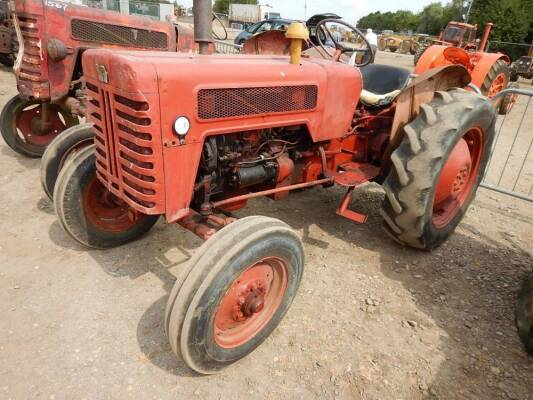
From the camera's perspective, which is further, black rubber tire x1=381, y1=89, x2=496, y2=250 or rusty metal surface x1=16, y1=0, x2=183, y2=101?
rusty metal surface x1=16, y1=0, x2=183, y2=101

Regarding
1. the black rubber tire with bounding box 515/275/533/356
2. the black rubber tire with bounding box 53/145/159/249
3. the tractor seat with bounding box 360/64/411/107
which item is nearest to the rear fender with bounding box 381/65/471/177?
the tractor seat with bounding box 360/64/411/107

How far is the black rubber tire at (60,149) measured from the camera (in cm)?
334

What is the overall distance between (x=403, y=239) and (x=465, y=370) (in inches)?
44.0

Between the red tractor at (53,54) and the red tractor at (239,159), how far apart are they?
6.97 feet

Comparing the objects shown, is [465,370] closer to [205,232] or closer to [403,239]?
[403,239]

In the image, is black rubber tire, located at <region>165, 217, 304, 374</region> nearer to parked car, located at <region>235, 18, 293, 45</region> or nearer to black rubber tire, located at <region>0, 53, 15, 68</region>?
black rubber tire, located at <region>0, 53, 15, 68</region>

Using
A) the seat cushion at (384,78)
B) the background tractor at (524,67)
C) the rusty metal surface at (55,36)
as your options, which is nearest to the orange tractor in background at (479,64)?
A: the seat cushion at (384,78)

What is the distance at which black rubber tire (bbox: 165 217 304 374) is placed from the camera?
191cm

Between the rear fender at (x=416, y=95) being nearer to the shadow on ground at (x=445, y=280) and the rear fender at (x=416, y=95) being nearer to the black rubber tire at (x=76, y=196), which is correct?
the shadow on ground at (x=445, y=280)

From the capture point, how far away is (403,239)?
323 centimetres

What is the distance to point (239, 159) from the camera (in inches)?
102

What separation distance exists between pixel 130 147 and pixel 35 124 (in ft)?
12.2

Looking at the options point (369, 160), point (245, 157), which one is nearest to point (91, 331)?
point (245, 157)

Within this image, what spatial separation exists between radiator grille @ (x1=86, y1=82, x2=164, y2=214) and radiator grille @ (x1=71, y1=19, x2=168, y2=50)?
2738 mm
